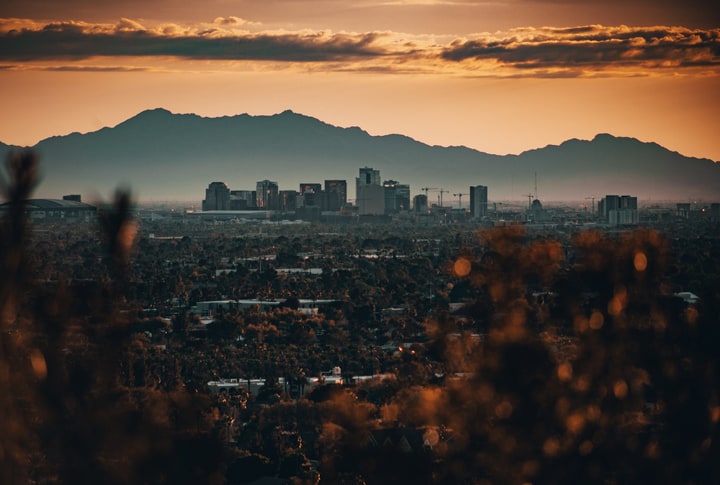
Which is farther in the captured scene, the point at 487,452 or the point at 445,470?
the point at 445,470

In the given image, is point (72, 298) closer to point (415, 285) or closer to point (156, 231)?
point (415, 285)

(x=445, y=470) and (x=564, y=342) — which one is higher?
(x=564, y=342)

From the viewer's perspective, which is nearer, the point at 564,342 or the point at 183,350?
the point at 564,342

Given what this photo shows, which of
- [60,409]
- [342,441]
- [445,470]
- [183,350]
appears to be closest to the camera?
[60,409]

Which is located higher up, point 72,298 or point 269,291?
point 72,298

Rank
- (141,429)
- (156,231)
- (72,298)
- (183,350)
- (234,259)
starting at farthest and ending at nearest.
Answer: (156,231), (234,259), (183,350), (141,429), (72,298)

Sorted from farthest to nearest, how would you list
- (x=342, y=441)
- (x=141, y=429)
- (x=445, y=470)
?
1. (x=342, y=441)
2. (x=445, y=470)
3. (x=141, y=429)

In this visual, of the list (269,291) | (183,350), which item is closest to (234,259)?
(269,291)

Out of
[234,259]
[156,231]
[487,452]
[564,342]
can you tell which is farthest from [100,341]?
[156,231]

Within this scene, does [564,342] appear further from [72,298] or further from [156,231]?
[156,231]
